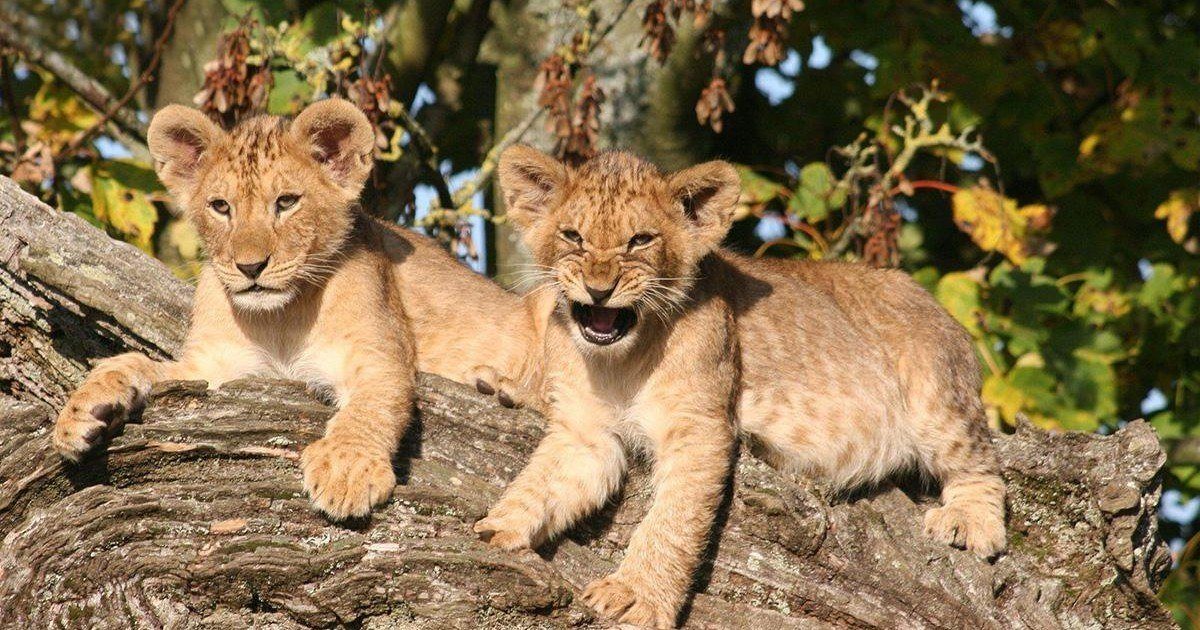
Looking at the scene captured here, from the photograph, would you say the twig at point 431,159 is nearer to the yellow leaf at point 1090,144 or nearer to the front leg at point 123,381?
the front leg at point 123,381

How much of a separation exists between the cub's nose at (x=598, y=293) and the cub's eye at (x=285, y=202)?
1.60 m

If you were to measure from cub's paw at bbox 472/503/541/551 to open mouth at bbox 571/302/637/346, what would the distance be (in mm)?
905

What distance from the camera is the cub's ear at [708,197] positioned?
652 centimetres

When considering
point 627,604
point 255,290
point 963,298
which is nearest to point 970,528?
point 627,604

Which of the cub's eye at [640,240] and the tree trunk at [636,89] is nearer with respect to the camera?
the cub's eye at [640,240]

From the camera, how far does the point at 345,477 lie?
563cm

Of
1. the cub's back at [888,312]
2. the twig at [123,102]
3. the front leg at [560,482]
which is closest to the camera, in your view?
the front leg at [560,482]

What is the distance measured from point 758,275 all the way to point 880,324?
722 millimetres

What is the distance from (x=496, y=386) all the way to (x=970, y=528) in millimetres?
2439

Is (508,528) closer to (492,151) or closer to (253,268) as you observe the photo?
(253,268)

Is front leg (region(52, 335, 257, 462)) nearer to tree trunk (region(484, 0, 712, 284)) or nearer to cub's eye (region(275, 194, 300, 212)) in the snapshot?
cub's eye (region(275, 194, 300, 212))

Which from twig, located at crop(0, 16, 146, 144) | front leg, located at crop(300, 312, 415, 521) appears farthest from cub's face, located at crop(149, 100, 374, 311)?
twig, located at crop(0, 16, 146, 144)

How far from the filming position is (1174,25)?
1138 centimetres

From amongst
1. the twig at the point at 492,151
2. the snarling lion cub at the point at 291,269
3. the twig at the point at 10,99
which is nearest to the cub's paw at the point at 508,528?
the snarling lion cub at the point at 291,269
